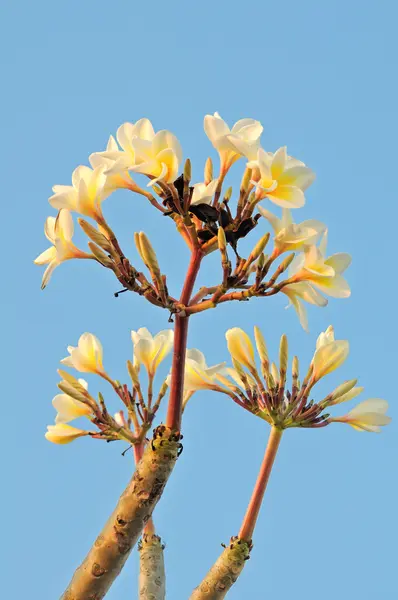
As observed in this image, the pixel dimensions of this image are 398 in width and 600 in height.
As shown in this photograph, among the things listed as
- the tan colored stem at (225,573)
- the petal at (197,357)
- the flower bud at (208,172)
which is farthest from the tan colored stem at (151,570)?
the flower bud at (208,172)

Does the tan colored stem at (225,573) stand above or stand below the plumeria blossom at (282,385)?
below

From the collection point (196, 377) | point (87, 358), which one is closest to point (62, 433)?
point (87, 358)

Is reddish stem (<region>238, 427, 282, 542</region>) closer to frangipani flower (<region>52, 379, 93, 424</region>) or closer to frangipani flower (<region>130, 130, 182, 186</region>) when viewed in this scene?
frangipani flower (<region>52, 379, 93, 424</region>)

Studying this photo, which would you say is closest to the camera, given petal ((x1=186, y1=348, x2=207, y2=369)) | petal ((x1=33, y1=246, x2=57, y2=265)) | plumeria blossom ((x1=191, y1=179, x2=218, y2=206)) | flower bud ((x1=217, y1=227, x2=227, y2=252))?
flower bud ((x1=217, y1=227, x2=227, y2=252))

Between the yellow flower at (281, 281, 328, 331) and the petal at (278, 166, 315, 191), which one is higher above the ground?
the petal at (278, 166, 315, 191)

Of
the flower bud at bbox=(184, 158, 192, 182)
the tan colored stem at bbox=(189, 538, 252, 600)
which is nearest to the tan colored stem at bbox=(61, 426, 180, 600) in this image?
the tan colored stem at bbox=(189, 538, 252, 600)

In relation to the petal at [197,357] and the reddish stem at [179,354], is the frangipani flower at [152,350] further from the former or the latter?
the reddish stem at [179,354]

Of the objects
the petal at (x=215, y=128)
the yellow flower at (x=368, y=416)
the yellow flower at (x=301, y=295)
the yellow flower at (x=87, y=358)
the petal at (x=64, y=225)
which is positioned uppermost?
the petal at (x=215, y=128)
